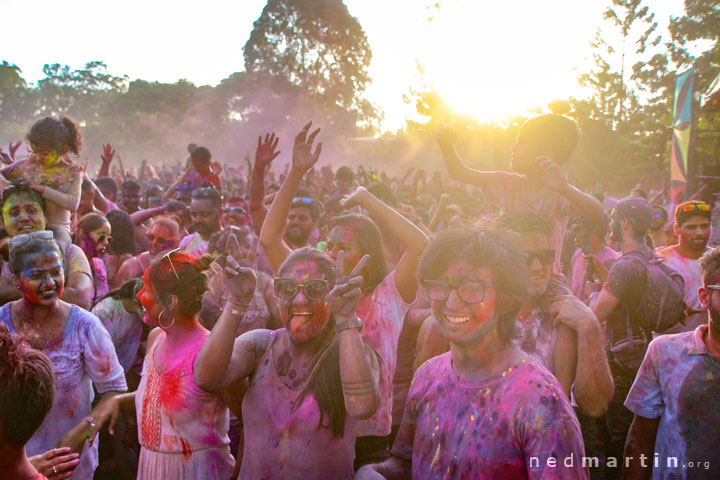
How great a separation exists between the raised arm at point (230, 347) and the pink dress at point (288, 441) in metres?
0.16

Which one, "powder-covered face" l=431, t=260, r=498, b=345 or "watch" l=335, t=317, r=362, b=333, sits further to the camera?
"watch" l=335, t=317, r=362, b=333

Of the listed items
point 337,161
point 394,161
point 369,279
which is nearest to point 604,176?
point 394,161

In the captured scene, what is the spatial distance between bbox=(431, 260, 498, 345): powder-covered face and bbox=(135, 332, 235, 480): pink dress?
1.36 meters

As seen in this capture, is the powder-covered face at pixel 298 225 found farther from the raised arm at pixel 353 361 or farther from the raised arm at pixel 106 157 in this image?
the raised arm at pixel 106 157

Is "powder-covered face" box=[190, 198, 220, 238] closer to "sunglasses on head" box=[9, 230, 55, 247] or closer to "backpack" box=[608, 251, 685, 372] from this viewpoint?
"sunglasses on head" box=[9, 230, 55, 247]

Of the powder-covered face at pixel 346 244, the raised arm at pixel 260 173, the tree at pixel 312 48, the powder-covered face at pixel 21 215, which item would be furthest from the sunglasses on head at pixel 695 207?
the tree at pixel 312 48

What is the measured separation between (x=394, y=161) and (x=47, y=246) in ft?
130

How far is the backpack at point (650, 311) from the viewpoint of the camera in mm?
3926

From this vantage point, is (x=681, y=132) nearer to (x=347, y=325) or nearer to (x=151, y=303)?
(x=347, y=325)

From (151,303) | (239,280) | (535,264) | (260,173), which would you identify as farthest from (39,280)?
(535,264)

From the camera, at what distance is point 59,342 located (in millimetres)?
3123

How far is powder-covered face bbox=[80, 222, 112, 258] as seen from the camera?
5.09 metres

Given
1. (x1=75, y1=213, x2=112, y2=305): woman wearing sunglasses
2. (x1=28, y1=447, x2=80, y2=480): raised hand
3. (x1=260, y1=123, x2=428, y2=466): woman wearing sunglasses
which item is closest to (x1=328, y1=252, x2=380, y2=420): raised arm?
(x1=260, y1=123, x2=428, y2=466): woman wearing sunglasses

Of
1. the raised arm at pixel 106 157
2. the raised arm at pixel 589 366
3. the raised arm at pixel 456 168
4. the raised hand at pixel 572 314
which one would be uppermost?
the raised arm at pixel 106 157
